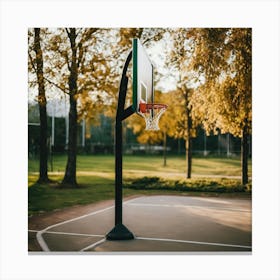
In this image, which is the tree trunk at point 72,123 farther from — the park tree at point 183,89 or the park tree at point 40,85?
the park tree at point 183,89

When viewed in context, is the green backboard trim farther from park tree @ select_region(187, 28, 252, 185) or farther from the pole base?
park tree @ select_region(187, 28, 252, 185)

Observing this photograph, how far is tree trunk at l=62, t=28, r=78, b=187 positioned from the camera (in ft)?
27.4

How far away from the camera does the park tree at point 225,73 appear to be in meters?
7.41

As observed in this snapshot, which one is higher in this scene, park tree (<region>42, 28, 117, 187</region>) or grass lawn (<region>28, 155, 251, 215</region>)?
park tree (<region>42, 28, 117, 187</region>)

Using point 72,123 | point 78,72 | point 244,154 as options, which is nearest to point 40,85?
point 78,72

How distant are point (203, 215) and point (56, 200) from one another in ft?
9.74

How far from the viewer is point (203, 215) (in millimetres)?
7461

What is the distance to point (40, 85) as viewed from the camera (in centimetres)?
781

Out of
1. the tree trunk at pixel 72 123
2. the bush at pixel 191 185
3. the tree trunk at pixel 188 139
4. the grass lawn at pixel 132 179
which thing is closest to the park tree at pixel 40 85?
the grass lawn at pixel 132 179

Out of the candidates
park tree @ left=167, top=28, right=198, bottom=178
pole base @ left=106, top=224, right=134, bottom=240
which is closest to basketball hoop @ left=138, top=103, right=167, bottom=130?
pole base @ left=106, top=224, right=134, bottom=240

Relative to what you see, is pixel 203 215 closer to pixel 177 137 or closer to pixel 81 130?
pixel 177 137

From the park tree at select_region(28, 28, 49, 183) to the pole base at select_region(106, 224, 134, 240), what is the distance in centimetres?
252

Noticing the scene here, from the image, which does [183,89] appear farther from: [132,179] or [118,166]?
[118,166]
